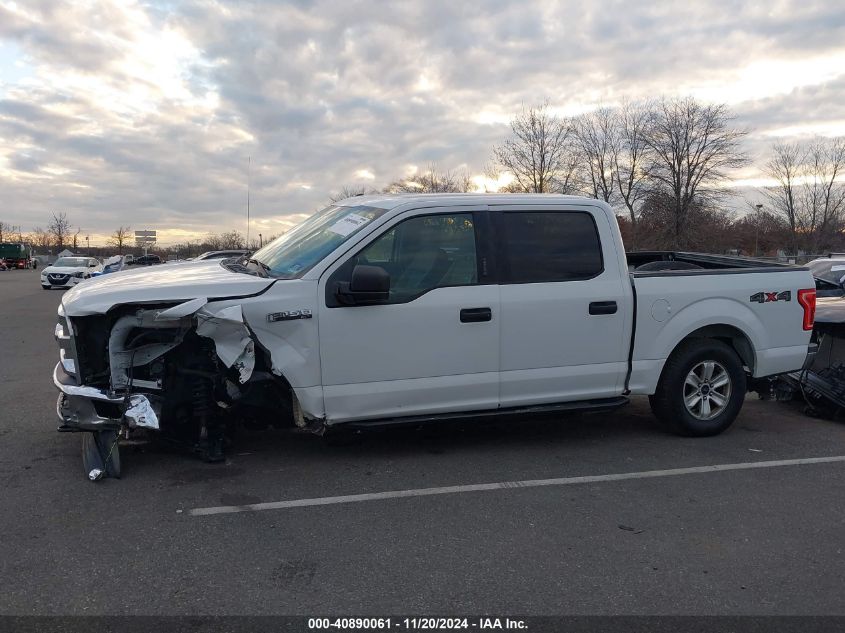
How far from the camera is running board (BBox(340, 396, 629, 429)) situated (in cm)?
492

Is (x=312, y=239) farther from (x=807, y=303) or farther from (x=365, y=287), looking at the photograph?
(x=807, y=303)

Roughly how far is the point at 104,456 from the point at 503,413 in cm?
293

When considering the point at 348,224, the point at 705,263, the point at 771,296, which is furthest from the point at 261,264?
the point at 705,263

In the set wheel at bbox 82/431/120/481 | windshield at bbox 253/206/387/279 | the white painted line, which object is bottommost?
the white painted line

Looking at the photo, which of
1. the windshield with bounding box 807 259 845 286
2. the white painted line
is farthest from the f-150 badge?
the windshield with bounding box 807 259 845 286

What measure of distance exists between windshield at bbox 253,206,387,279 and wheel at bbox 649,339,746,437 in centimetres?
286

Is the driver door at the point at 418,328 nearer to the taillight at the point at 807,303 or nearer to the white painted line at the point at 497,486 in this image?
the white painted line at the point at 497,486

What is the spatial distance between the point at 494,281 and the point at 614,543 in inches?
83.4

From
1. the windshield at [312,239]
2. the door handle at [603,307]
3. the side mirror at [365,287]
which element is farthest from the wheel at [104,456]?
the door handle at [603,307]

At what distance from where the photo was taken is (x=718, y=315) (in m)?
5.77

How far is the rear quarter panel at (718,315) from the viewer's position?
5629 millimetres

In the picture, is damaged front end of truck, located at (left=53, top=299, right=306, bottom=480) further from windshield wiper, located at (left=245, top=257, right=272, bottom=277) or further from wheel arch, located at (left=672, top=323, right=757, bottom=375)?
wheel arch, located at (left=672, top=323, right=757, bottom=375)

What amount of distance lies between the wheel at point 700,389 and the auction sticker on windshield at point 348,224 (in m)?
2.89

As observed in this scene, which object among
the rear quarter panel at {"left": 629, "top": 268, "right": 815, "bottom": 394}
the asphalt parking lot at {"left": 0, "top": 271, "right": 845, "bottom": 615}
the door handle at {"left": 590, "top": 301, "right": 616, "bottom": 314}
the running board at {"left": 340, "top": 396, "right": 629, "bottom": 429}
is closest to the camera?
the asphalt parking lot at {"left": 0, "top": 271, "right": 845, "bottom": 615}
